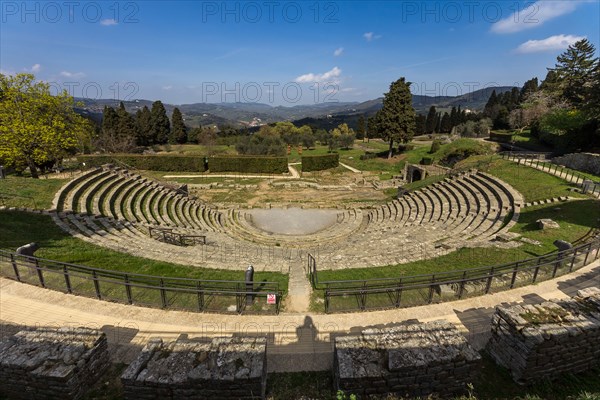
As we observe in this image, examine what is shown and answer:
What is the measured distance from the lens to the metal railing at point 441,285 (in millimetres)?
10414

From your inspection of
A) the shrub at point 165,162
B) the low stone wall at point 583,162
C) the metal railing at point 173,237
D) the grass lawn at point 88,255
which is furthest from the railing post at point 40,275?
the low stone wall at point 583,162

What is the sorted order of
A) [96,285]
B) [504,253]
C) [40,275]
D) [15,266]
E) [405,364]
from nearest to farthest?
[405,364] → [96,285] → [40,275] → [15,266] → [504,253]

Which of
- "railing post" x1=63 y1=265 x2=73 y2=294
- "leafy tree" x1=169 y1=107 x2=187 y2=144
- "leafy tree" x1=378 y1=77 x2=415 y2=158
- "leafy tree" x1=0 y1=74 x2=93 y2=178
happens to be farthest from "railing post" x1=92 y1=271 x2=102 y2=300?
"leafy tree" x1=169 y1=107 x2=187 y2=144

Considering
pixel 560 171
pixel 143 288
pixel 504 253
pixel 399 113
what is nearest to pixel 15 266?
pixel 143 288

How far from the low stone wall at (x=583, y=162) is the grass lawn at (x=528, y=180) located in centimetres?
491

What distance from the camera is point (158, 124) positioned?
77500 mm

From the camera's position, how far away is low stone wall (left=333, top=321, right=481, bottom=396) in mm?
6395

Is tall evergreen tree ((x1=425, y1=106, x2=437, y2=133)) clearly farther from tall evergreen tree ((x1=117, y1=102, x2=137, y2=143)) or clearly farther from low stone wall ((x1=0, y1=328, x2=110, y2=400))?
low stone wall ((x1=0, y1=328, x2=110, y2=400))

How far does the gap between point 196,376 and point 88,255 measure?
11057mm

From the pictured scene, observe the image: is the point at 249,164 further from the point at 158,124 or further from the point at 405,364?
the point at 158,124

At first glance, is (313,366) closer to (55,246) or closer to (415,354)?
(415,354)

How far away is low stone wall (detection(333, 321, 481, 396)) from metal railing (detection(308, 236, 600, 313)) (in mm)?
2935

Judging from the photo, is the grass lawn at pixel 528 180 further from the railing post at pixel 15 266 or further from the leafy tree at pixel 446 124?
the leafy tree at pixel 446 124

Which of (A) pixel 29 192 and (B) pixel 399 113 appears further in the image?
(B) pixel 399 113
